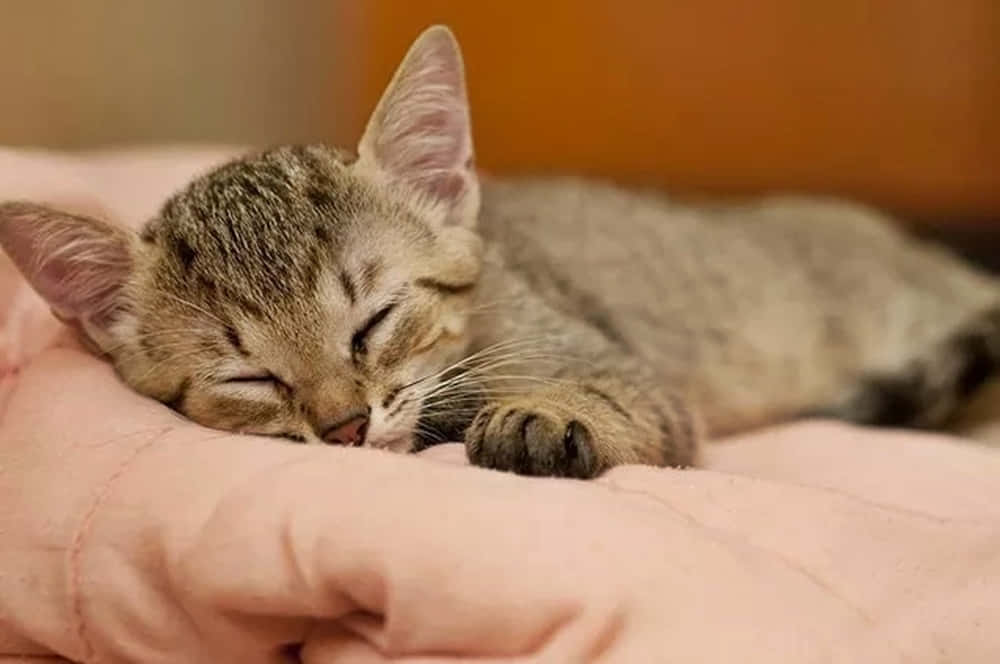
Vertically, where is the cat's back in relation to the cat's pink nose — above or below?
below

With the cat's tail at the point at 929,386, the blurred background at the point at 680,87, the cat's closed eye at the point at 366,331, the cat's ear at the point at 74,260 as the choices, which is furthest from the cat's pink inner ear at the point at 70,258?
the blurred background at the point at 680,87

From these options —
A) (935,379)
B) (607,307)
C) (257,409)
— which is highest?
(257,409)

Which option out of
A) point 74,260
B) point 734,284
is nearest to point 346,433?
point 74,260

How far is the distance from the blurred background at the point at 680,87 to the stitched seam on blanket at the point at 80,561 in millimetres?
1780

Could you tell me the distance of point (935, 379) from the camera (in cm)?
187

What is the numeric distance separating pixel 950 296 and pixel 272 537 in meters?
1.51

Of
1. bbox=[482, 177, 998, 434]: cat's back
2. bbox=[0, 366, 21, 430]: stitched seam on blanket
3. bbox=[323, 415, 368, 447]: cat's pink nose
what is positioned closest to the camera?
bbox=[323, 415, 368, 447]: cat's pink nose

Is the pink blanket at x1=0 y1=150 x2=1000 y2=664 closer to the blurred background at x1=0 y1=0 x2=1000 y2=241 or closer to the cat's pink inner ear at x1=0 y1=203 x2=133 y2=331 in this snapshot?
the cat's pink inner ear at x1=0 y1=203 x2=133 y2=331

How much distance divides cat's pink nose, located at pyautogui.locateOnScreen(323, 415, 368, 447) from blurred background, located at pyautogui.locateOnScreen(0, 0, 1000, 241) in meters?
1.75

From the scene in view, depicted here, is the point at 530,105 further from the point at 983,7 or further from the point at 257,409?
the point at 257,409

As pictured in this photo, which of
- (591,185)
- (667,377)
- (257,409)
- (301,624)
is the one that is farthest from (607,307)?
(301,624)

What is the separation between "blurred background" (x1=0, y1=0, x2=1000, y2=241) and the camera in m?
2.88

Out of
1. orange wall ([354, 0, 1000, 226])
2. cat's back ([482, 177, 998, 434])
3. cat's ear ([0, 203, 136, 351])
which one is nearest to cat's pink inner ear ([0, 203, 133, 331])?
cat's ear ([0, 203, 136, 351])

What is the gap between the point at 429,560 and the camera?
91cm
